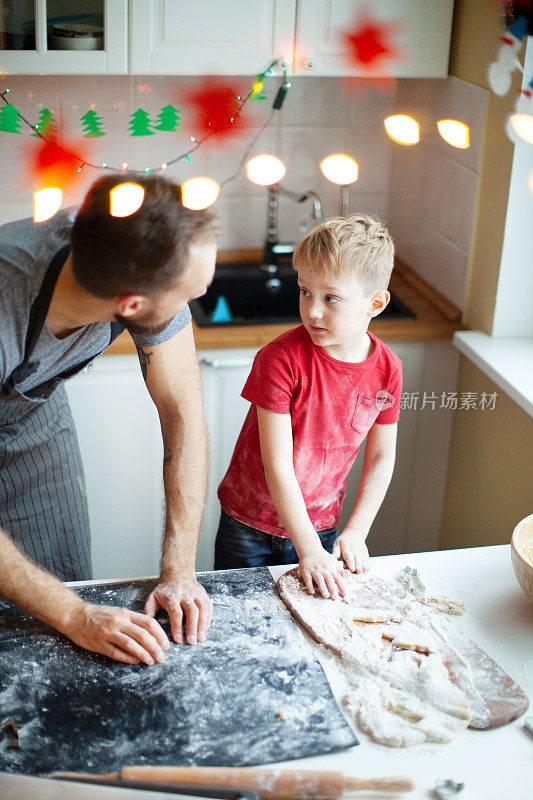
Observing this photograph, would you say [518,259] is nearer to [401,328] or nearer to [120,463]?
[401,328]

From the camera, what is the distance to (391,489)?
2.22m

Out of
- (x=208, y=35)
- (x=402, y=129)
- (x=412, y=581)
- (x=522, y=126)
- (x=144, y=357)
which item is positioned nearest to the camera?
(x=412, y=581)

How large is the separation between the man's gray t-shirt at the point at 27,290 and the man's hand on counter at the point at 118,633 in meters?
0.36

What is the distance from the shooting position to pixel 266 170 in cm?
229

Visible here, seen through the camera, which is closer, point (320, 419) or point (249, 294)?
point (320, 419)

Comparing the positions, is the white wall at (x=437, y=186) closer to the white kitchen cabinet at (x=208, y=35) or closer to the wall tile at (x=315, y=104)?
the wall tile at (x=315, y=104)

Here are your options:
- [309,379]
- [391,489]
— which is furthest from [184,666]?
[391,489]

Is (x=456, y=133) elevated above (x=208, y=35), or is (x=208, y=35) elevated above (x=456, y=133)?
(x=208, y=35)

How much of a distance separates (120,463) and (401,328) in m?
0.74

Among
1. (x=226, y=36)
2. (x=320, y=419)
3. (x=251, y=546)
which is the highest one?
(x=226, y=36)

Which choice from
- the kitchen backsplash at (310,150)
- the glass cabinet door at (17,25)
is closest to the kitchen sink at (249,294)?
the kitchen backsplash at (310,150)

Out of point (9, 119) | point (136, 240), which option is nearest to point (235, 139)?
point (9, 119)

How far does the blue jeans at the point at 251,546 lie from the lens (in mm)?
1455

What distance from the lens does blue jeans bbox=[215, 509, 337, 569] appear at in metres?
1.46
